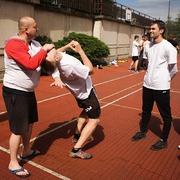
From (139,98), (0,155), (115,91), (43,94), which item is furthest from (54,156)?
(115,91)

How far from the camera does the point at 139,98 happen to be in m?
7.99

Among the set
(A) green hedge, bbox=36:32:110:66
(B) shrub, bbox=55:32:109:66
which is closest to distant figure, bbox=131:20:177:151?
(A) green hedge, bbox=36:32:110:66

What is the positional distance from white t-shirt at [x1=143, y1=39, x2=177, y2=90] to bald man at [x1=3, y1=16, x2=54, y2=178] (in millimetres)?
1820

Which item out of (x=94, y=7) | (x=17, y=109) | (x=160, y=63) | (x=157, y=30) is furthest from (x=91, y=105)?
(x=94, y=7)

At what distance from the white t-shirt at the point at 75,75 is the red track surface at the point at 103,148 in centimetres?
101

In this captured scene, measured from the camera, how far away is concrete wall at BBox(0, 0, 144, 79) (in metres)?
9.64

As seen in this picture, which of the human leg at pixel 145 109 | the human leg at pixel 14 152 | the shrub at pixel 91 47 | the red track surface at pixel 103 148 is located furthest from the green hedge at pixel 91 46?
the human leg at pixel 14 152

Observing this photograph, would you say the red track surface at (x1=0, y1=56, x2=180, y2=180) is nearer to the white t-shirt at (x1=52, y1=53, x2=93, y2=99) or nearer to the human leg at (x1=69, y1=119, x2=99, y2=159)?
the human leg at (x1=69, y1=119, x2=99, y2=159)

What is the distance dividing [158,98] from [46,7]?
9.84 meters

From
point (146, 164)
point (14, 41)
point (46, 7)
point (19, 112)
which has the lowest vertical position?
point (146, 164)

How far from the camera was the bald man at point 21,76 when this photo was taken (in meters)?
2.81

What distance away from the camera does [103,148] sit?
13.6 feet

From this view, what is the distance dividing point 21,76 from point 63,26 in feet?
37.9

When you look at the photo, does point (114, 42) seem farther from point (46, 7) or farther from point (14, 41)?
point (14, 41)
